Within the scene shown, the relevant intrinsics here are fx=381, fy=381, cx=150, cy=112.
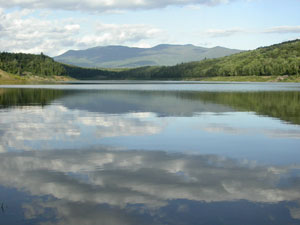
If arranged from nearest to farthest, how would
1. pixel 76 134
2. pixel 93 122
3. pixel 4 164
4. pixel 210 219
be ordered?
pixel 210 219 < pixel 4 164 < pixel 76 134 < pixel 93 122

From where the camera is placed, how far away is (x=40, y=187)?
16438 millimetres

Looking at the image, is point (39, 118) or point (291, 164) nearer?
point (291, 164)

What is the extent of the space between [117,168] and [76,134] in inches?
476

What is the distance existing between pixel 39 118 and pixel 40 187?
26.9 metres

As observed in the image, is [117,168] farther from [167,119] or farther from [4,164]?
[167,119]

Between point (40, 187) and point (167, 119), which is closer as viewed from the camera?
point (40, 187)

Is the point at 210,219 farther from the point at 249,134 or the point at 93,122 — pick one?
the point at 93,122

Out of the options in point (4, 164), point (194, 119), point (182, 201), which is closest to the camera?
point (182, 201)

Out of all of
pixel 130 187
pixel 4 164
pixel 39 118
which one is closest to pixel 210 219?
pixel 130 187

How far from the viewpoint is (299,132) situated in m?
32.4

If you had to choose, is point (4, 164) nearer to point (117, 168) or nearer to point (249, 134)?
point (117, 168)

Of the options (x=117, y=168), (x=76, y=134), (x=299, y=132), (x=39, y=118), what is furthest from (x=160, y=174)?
(x=39, y=118)

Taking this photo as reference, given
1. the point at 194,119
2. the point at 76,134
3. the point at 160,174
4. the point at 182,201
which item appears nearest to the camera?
the point at 182,201

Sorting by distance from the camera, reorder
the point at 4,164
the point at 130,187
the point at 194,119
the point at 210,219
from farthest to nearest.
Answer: the point at 194,119 < the point at 4,164 < the point at 130,187 < the point at 210,219
